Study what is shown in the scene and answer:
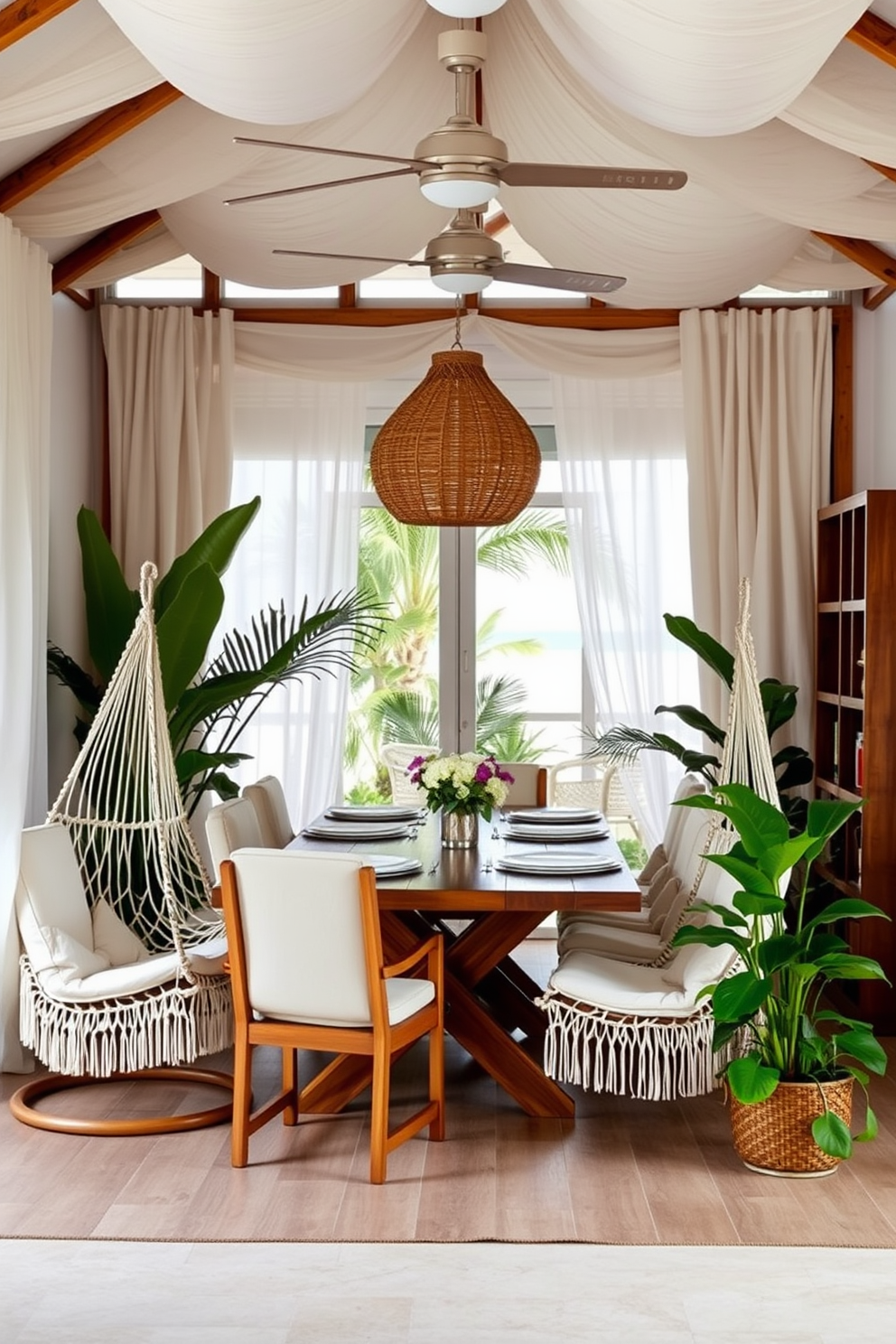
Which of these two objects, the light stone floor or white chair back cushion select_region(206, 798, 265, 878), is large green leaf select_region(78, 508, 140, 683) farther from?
Result: the light stone floor

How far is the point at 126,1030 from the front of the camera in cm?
433

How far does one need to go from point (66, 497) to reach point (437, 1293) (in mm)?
A: 4102

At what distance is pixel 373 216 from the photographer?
573 cm

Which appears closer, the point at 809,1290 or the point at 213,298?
the point at 809,1290

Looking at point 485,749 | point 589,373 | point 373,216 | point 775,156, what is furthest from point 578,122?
point 485,749

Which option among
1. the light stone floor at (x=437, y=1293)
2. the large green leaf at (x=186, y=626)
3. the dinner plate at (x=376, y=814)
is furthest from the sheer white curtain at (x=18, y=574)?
the light stone floor at (x=437, y=1293)

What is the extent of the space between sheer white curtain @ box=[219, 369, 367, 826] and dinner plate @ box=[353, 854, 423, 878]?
227 centimetres

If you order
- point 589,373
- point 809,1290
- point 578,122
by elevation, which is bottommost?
point 809,1290

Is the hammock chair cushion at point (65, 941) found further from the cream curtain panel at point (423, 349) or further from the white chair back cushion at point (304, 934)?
the cream curtain panel at point (423, 349)

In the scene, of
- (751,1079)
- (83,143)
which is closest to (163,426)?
(83,143)

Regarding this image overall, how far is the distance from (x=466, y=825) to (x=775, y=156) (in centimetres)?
240

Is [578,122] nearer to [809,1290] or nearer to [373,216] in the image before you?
[373,216]

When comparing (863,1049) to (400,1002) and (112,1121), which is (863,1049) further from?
(112,1121)

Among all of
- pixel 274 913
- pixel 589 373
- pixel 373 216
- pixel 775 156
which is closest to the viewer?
pixel 274 913
